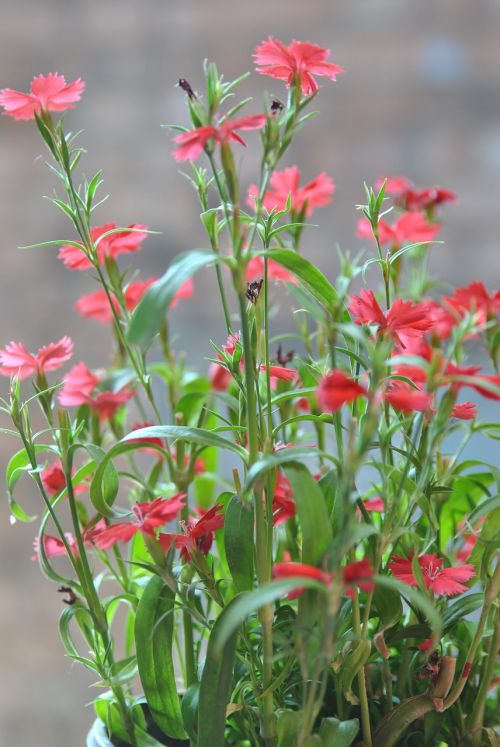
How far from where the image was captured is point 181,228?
58.2 inches

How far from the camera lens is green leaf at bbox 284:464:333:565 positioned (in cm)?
57

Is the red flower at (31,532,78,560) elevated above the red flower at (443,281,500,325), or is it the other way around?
the red flower at (443,281,500,325)

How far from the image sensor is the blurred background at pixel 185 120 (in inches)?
55.2

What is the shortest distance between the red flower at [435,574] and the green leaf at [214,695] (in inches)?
5.2

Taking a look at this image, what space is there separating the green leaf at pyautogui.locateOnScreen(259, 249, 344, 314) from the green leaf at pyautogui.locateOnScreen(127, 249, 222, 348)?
0.21 feet

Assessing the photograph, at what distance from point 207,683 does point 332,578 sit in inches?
6.5

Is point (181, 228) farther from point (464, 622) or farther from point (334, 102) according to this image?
point (464, 622)

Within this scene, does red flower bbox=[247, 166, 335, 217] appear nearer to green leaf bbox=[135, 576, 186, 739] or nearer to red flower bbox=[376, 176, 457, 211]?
red flower bbox=[376, 176, 457, 211]

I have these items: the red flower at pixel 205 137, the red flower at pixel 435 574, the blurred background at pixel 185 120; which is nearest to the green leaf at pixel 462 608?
the red flower at pixel 435 574

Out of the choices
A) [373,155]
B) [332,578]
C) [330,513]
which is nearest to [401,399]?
[332,578]

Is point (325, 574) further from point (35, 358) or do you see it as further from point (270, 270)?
point (270, 270)

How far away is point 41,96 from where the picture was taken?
0.65 m

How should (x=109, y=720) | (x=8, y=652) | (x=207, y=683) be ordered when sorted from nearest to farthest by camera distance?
1. (x=207, y=683)
2. (x=109, y=720)
3. (x=8, y=652)

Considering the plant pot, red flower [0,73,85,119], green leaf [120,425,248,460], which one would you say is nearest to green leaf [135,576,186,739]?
the plant pot
